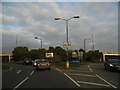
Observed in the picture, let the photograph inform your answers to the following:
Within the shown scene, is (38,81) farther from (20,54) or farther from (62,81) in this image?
(20,54)

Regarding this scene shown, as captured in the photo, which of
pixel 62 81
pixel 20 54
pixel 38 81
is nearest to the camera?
pixel 62 81

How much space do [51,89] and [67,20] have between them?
23.9 m

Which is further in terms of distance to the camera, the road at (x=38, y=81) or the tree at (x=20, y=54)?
the tree at (x=20, y=54)

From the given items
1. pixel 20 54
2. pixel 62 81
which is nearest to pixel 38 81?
pixel 62 81

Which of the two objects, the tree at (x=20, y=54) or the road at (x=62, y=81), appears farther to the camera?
the tree at (x=20, y=54)

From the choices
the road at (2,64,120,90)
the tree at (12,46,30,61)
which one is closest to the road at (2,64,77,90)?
the road at (2,64,120,90)

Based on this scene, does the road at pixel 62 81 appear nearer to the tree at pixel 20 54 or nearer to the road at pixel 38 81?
the road at pixel 38 81

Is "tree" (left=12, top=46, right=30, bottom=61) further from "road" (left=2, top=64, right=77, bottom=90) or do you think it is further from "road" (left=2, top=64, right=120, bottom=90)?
"road" (left=2, top=64, right=77, bottom=90)

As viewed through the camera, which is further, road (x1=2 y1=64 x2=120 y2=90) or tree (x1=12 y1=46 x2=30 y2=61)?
tree (x1=12 y1=46 x2=30 y2=61)

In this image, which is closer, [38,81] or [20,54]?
[38,81]

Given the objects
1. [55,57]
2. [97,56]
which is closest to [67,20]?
[55,57]

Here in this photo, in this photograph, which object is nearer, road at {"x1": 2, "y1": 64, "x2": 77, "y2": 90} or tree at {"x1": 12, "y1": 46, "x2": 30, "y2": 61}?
road at {"x1": 2, "y1": 64, "x2": 77, "y2": 90}

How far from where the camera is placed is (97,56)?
81.4 metres

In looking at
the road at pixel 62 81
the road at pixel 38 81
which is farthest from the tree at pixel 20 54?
the road at pixel 38 81
